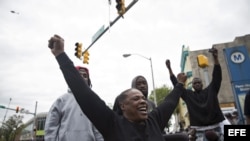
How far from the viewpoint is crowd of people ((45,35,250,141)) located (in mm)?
1945

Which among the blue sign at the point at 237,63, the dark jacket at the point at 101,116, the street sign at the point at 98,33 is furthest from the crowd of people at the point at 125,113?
the street sign at the point at 98,33

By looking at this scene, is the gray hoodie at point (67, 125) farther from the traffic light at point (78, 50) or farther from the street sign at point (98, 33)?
the traffic light at point (78, 50)

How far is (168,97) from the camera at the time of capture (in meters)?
2.75

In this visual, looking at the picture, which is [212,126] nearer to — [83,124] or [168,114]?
[168,114]

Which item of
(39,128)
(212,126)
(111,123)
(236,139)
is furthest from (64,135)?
(39,128)

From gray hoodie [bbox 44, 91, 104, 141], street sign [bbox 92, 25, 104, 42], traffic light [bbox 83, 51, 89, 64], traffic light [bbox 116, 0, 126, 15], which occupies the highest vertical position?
traffic light [bbox 116, 0, 126, 15]

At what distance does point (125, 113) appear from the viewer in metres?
2.24

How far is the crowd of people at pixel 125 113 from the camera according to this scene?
195 centimetres

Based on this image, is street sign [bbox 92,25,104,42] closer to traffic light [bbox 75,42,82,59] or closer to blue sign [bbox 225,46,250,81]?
traffic light [bbox 75,42,82,59]

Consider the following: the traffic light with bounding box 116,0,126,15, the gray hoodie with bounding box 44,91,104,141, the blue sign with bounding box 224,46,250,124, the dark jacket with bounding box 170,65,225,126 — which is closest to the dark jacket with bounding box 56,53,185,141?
the gray hoodie with bounding box 44,91,104,141

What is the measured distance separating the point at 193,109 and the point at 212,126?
37cm

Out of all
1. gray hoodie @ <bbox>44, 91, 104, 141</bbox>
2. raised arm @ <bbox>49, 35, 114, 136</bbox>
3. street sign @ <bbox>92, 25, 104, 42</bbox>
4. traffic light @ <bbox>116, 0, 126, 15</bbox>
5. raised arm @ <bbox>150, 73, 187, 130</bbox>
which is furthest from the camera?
street sign @ <bbox>92, 25, 104, 42</bbox>

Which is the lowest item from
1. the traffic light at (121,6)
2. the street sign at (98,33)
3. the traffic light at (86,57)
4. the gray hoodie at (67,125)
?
the gray hoodie at (67,125)

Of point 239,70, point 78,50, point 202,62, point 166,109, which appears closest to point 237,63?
point 239,70
